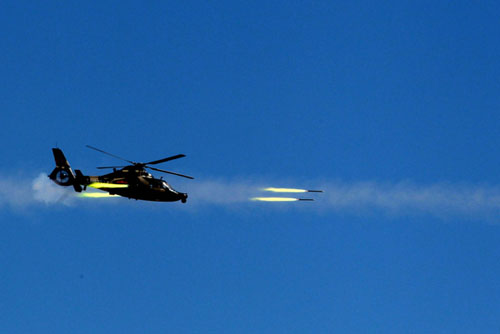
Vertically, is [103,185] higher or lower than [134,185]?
lower

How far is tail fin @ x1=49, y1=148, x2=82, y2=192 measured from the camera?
122m

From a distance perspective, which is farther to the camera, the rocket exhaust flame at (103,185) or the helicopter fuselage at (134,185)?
the helicopter fuselage at (134,185)

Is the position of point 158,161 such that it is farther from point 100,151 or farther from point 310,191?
point 310,191

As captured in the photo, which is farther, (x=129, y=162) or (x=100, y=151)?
(x=129, y=162)

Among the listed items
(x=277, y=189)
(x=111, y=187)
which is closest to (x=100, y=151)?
(x=111, y=187)

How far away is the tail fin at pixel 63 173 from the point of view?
122m

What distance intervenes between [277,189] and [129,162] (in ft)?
77.3

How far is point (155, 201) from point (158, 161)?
566 centimetres

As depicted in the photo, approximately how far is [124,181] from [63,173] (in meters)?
7.28

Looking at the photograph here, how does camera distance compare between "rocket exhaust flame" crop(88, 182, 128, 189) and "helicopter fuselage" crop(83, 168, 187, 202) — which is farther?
"helicopter fuselage" crop(83, 168, 187, 202)

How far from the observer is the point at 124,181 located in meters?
123

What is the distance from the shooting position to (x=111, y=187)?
12256 cm

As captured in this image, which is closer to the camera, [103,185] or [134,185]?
[103,185]

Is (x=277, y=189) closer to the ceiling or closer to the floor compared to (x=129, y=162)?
closer to the floor
